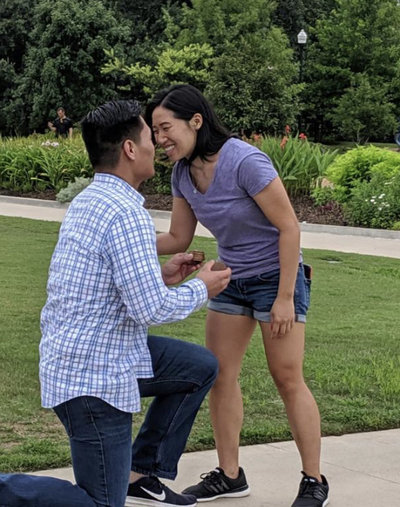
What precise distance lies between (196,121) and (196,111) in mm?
41

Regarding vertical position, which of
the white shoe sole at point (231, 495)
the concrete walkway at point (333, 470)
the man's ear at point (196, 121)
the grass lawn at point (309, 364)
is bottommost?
the grass lawn at point (309, 364)

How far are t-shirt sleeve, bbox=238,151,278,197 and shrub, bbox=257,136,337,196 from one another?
14.3m

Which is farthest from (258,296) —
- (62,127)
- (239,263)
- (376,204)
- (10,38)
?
(10,38)

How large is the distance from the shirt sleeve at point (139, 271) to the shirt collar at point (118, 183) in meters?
0.13

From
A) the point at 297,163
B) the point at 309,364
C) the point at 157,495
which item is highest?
the point at 157,495

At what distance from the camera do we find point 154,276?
320 cm

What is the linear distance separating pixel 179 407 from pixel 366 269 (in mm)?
8286

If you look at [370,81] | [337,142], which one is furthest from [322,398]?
[337,142]

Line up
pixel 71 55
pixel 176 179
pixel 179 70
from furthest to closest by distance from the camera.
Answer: pixel 71 55 < pixel 179 70 < pixel 176 179

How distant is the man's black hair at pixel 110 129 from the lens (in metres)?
3.37

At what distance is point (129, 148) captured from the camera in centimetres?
340

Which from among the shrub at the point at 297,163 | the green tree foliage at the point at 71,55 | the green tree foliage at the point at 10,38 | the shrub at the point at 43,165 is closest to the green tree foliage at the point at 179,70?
the green tree foliage at the point at 71,55

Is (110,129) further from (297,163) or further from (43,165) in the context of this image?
(43,165)

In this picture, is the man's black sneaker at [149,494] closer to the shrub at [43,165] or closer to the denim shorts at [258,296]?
the denim shorts at [258,296]
